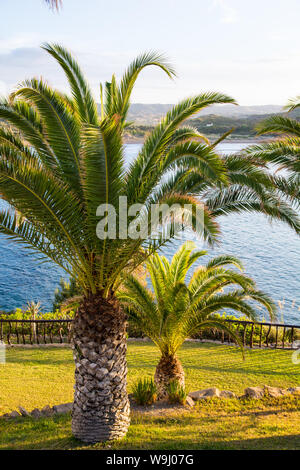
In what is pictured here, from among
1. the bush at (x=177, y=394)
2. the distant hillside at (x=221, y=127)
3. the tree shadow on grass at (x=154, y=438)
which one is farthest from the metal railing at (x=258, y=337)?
the distant hillside at (x=221, y=127)

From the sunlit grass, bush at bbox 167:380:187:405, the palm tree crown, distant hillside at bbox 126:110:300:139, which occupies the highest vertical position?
distant hillside at bbox 126:110:300:139

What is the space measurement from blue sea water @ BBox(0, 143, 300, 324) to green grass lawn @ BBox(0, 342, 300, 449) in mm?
9058

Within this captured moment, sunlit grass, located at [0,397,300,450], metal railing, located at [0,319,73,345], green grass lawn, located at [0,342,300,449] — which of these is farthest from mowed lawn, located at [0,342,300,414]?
sunlit grass, located at [0,397,300,450]

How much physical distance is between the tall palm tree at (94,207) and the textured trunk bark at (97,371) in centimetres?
2

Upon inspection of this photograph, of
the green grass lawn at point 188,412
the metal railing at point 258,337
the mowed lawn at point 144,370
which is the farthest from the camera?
the metal railing at point 258,337

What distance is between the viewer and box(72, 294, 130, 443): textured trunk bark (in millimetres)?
6641

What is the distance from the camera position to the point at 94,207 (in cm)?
612

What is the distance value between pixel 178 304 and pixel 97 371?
2.67 metres

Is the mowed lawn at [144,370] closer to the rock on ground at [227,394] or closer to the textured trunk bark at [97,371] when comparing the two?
the rock on ground at [227,394]

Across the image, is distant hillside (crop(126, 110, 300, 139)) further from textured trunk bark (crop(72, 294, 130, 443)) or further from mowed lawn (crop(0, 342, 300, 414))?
mowed lawn (crop(0, 342, 300, 414))

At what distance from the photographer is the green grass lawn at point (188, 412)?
6.86 m

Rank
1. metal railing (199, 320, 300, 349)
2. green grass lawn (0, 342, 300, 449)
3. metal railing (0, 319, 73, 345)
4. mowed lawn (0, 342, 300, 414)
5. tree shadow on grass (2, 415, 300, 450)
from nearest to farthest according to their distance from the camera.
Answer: tree shadow on grass (2, 415, 300, 450)
green grass lawn (0, 342, 300, 449)
mowed lawn (0, 342, 300, 414)
metal railing (199, 320, 300, 349)
metal railing (0, 319, 73, 345)
